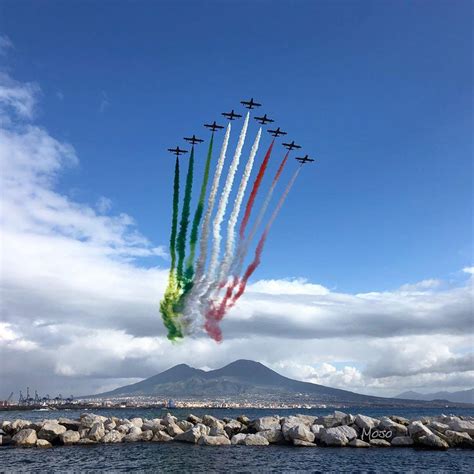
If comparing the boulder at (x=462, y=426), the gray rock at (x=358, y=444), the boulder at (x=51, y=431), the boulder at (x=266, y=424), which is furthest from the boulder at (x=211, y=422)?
the boulder at (x=462, y=426)

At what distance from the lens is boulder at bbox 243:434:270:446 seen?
4628 centimetres

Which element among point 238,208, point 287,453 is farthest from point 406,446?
point 238,208

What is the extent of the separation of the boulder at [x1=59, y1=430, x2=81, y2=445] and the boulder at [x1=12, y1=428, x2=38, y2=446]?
261 cm

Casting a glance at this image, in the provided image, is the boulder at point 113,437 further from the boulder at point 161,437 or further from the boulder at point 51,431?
the boulder at point 51,431

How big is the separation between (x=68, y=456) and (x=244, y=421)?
20.9m

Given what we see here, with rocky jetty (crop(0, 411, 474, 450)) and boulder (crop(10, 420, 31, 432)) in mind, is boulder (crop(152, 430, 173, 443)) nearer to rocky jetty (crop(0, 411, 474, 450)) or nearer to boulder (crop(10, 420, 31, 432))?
rocky jetty (crop(0, 411, 474, 450))

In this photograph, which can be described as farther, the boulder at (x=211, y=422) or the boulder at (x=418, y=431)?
the boulder at (x=211, y=422)

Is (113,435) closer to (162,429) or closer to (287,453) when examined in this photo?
(162,429)

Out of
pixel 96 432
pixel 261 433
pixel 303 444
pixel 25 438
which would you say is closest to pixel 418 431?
pixel 303 444

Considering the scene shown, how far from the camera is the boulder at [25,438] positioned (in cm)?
4691

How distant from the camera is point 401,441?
46125mm

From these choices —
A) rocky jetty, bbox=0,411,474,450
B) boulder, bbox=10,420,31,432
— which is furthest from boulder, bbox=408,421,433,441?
boulder, bbox=10,420,31,432

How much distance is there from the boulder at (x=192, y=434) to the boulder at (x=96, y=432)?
24.6 feet

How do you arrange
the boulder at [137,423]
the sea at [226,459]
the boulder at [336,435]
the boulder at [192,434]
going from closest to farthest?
the sea at [226,459] → the boulder at [336,435] → the boulder at [192,434] → the boulder at [137,423]
